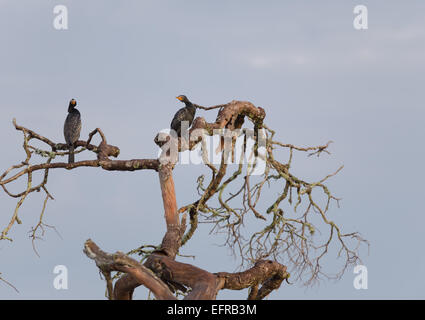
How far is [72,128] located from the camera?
31.8ft

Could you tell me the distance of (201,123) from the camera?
8.20 metres

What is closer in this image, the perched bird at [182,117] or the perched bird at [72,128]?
the perched bird at [182,117]

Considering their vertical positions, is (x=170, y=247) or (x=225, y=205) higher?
(x=225, y=205)

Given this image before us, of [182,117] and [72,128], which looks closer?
[182,117]

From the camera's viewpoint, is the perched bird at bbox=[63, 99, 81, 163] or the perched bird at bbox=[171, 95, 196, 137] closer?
the perched bird at bbox=[171, 95, 196, 137]

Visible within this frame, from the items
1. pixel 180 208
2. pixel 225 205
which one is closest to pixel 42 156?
pixel 180 208

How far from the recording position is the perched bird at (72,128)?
9.34 metres

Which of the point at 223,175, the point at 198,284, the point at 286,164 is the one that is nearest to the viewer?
the point at 198,284

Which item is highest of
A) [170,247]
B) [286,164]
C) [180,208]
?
[286,164]

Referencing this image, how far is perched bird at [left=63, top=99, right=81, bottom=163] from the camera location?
9344 mm
